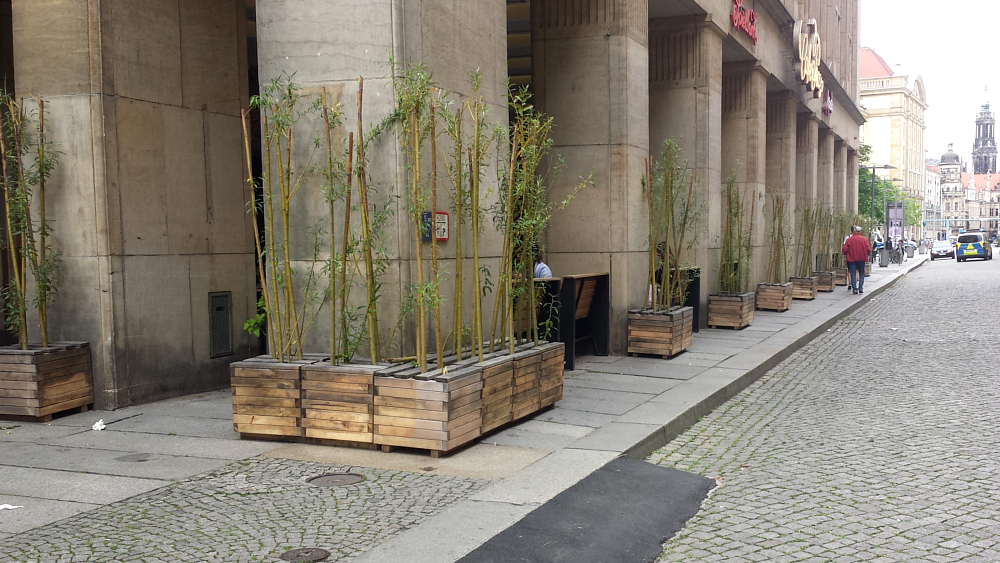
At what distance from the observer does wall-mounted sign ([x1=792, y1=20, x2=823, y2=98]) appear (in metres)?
22.0

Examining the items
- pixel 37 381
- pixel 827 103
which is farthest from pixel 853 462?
pixel 827 103

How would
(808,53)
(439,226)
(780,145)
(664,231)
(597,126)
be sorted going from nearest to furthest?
(439,226) → (597,126) → (664,231) → (808,53) → (780,145)

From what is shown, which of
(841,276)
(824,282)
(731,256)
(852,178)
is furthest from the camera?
(852,178)

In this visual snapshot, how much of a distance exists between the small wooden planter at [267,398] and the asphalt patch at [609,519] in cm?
233

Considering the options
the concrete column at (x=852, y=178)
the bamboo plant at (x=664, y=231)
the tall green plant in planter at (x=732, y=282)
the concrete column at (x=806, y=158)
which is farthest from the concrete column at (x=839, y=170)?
the bamboo plant at (x=664, y=231)

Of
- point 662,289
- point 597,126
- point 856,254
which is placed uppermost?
point 597,126

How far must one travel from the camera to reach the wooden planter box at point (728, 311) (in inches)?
612

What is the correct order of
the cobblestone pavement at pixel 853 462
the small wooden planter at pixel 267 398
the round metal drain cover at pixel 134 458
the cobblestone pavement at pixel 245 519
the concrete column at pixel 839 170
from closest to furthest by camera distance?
the cobblestone pavement at pixel 245 519
the cobblestone pavement at pixel 853 462
the round metal drain cover at pixel 134 458
the small wooden planter at pixel 267 398
the concrete column at pixel 839 170

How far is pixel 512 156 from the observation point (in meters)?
7.50

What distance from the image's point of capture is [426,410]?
6359 millimetres

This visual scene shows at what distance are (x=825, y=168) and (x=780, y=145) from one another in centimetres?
875

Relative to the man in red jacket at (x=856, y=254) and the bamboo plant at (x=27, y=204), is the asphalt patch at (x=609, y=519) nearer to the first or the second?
the bamboo plant at (x=27, y=204)

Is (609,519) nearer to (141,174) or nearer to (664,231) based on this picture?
(141,174)

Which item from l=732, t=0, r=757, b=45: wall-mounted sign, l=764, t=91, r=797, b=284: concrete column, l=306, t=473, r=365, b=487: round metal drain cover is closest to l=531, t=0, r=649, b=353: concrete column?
l=732, t=0, r=757, b=45: wall-mounted sign
